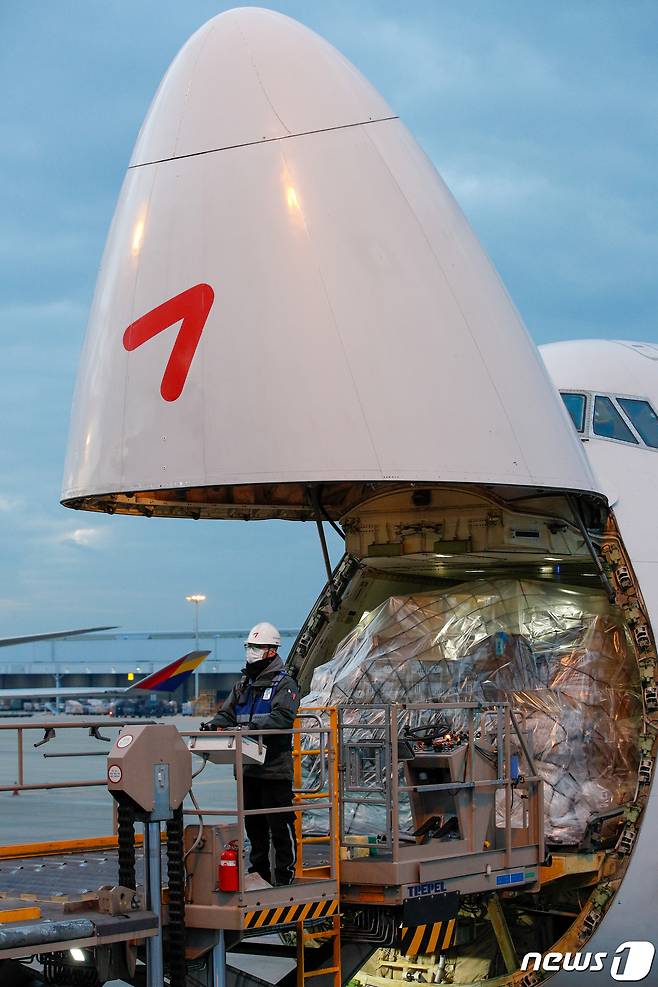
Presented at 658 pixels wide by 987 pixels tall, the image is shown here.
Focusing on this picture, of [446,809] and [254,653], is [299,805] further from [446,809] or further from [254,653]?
[446,809]

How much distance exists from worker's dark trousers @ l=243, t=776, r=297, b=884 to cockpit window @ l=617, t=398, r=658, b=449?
5186 mm

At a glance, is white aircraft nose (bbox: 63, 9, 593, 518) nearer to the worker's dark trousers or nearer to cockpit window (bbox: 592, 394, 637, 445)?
cockpit window (bbox: 592, 394, 637, 445)

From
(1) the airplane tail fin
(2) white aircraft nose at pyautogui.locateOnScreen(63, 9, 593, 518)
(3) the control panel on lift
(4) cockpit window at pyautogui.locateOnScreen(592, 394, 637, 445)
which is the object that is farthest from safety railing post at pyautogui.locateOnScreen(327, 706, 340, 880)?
(1) the airplane tail fin

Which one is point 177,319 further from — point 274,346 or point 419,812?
point 419,812

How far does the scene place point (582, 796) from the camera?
11.0 meters

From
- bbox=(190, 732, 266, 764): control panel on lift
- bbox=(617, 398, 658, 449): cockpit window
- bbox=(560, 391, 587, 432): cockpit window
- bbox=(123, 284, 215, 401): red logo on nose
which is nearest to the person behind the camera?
bbox=(190, 732, 266, 764): control panel on lift

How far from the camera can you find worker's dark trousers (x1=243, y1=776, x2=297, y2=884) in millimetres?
9000

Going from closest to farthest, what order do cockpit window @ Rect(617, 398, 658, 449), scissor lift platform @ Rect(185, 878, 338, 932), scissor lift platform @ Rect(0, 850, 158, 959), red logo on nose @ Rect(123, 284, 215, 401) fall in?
1. scissor lift platform @ Rect(0, 850, 158, 959)
2. scissor lift platform @ Rect(185, 878, 338, 932)
3. red logo on nose @ Rect(123, 284, 215, 401)
4. cockpit window @ Rect(617, 398, 658, 449)

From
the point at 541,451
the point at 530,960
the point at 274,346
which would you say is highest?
the point at 274,346

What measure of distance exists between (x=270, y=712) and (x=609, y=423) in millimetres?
4968

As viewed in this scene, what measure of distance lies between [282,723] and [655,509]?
4339mm

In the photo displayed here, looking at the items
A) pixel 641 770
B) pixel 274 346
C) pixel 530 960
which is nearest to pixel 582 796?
pixel 641 770

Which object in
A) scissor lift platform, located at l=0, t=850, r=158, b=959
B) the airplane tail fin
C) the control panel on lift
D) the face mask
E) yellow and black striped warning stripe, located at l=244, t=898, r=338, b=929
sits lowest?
yellow and black striped warning stripe, located at l=244, t=898, r=338, b=929

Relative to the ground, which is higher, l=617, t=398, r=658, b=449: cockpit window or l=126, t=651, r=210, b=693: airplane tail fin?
l=617, t=398, r=658, b=449: cockpit window
